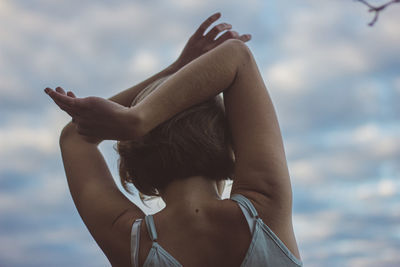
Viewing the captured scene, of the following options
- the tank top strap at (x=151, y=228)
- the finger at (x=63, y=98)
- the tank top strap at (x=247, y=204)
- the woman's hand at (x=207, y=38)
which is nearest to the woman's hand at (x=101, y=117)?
the finger at (x=63, y=98)

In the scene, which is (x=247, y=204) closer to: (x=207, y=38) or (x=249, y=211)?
(x=249, y=211)

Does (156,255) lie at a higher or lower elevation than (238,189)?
lower

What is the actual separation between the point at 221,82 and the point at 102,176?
65 centimetres

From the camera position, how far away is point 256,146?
1716 mm

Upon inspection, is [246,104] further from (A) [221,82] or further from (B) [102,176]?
(B) [102,176]

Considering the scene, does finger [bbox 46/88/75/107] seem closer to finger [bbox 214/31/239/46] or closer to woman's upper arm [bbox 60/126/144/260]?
woman's upper arm [bbox 60/126/144/260]

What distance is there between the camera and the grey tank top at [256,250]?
168 centimetres

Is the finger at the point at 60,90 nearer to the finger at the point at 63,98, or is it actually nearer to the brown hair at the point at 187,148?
the finger at the point at 63,98

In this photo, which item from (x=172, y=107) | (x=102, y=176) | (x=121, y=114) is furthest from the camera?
(x=102, y=176)

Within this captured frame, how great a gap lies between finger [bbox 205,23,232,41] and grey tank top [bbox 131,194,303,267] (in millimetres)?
965

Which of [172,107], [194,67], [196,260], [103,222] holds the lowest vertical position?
[196,260]

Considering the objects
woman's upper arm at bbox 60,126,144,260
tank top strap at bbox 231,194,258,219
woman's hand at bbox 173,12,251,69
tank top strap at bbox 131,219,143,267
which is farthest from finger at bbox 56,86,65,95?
woman's hand at bbox 173,12,251,69

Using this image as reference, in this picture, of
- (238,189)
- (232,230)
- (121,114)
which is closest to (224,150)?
(238,189)

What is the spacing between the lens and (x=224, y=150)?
1865 mm
